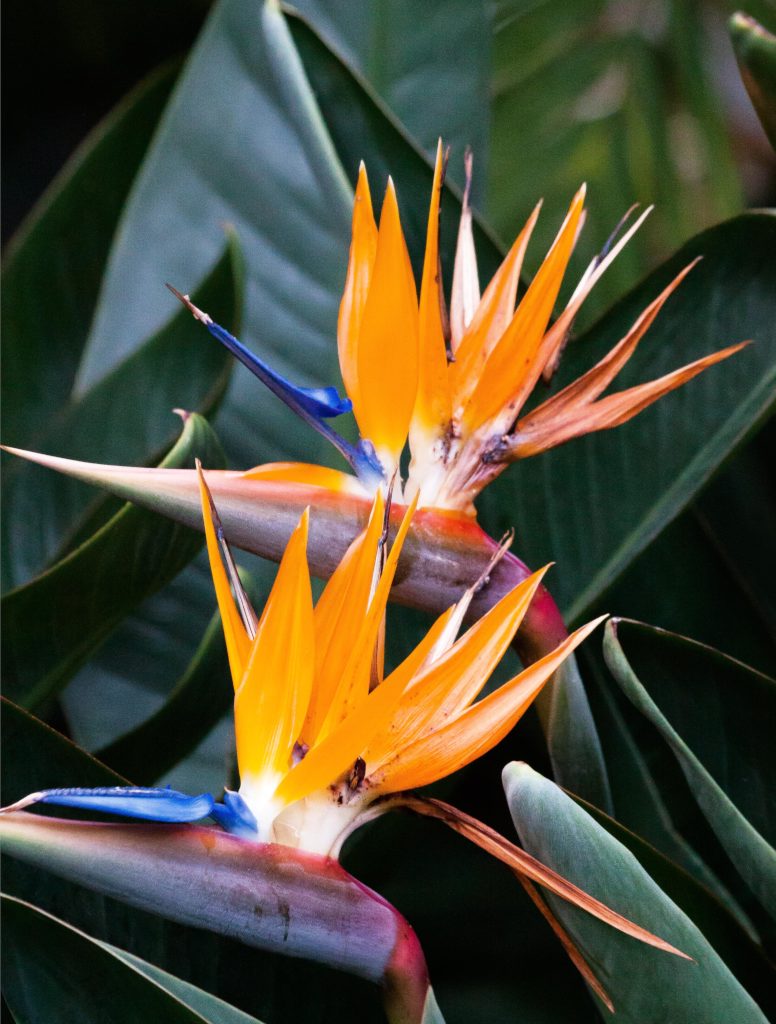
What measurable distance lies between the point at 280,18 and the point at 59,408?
516mm

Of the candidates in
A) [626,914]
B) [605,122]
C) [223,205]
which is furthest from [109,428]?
[605,122]

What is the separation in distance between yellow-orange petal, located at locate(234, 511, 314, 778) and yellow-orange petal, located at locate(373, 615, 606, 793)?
4 centimetres

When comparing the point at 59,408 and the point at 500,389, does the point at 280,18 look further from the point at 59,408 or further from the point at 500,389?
the point at 59,408

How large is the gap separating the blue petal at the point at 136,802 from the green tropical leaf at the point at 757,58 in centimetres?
45

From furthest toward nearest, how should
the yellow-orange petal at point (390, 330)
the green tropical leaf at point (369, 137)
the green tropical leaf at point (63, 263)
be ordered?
1. the green tropical leaf at point (63, 263)
2. the green tropical leaf at point (369, 137)
3. the yellow-orange petal at point (390, 330)

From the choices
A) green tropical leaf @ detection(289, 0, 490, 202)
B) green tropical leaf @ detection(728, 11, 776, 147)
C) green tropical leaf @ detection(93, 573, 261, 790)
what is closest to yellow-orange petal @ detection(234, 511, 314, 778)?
green tropical leaf @ detection(93, 573, 261, 790)

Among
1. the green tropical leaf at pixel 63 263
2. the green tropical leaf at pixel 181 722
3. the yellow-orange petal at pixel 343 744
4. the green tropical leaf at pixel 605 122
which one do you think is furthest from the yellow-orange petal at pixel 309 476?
the green tropical leaf at pixel 605 122

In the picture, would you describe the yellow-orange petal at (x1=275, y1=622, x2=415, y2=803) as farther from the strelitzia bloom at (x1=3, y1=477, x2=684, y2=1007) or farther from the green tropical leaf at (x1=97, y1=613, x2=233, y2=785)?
the green tropical leaf at (x1=97, y1=613, x2=233, y2=785)

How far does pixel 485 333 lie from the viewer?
52cm

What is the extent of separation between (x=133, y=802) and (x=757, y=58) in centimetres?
47

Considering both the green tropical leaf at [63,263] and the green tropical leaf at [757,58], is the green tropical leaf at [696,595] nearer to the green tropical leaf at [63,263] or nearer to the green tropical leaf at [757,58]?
the green tropical leaf at [757,58]

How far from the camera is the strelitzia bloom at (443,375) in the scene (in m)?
0.49

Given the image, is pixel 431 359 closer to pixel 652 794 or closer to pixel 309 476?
pixel 309 476

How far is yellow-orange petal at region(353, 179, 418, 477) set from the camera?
19.2 inches
